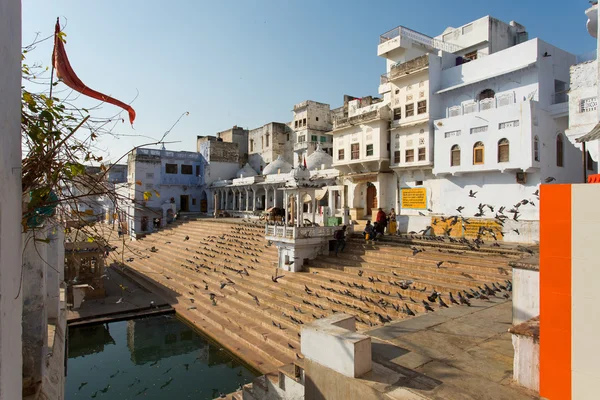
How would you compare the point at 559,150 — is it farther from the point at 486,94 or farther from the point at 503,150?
the point at 486,94

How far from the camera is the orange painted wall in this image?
3717 millimetres

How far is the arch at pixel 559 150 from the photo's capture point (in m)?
17.5

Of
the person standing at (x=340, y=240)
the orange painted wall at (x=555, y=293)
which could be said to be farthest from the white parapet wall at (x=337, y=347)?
the person standing at (x=340, y=240)

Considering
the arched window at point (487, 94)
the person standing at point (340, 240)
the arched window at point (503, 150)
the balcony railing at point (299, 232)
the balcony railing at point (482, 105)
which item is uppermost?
the arched window at point (487, 94)

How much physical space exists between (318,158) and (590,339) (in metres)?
29.4

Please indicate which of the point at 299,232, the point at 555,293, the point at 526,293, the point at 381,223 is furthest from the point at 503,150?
the point at 555,293

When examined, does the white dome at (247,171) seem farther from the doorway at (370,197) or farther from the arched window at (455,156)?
the arched window at (455,156)

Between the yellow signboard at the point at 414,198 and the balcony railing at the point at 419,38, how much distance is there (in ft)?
35.9

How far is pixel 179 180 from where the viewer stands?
4188cm

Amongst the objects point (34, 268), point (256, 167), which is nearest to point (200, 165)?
point (256, 167)

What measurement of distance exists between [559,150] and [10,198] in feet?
69.0

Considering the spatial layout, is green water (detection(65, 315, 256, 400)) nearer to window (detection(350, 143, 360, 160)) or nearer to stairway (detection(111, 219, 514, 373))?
stairway (detection(111, 219, 514, 373))

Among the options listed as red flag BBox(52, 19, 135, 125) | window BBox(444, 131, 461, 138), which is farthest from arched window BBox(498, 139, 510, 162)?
red flag BBox(52, 19, 135, 125)

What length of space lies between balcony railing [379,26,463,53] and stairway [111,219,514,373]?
1582 centimetres
